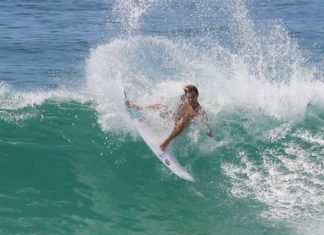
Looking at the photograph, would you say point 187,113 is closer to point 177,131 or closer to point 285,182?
point 177,131

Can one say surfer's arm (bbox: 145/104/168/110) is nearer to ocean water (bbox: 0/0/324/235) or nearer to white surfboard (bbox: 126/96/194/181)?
ocean water (bbox: 0/0/324/235)

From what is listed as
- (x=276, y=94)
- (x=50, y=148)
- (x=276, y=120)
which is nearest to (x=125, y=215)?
(x=50, y=148)

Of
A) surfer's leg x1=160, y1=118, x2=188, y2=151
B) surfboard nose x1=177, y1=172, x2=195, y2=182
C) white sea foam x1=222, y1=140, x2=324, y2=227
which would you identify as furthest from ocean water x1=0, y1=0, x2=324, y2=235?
surfer's leg x1=160, y1=118, x2=188, y2=151

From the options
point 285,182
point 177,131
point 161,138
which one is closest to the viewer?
point 285,182

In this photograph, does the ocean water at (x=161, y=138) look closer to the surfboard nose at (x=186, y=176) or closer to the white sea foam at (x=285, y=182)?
the white sea foam at (x=285, y=182)

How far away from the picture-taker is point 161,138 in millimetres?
13438

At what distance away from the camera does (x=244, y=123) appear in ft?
47.9

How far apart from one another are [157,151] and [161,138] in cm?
64

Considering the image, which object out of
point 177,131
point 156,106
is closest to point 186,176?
point 177,131

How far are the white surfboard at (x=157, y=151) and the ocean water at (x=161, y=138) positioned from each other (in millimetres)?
180

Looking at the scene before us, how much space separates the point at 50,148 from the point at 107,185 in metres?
1.93

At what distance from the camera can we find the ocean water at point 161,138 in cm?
1128

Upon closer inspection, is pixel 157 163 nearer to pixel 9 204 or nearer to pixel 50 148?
pixel 50 148

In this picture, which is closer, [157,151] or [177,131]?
[157,151]
